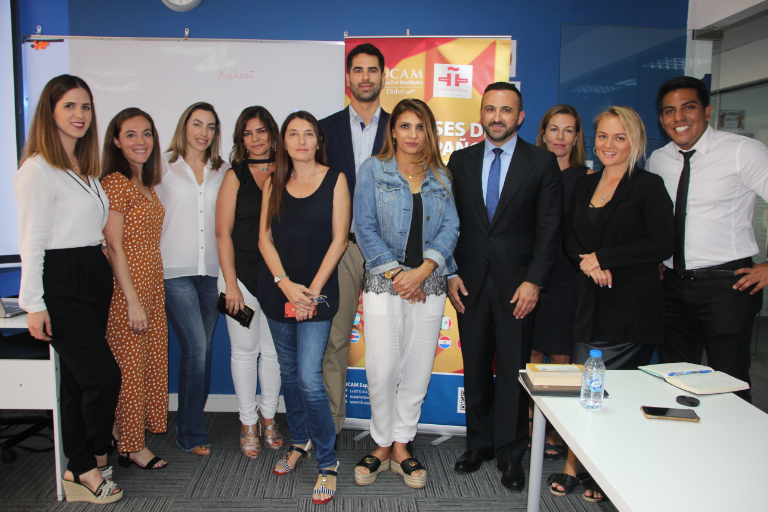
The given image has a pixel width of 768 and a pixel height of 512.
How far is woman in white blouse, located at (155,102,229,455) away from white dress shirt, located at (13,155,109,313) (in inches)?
15.6

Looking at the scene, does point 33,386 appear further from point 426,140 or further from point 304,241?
point 426,140

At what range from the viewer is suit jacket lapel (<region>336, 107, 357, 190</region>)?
2646 millimetres

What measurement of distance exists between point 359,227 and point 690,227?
1.60m

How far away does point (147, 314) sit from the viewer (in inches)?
96.3

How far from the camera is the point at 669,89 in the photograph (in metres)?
2.49

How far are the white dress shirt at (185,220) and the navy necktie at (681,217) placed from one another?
235 centimetres

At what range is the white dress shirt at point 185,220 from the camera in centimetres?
252

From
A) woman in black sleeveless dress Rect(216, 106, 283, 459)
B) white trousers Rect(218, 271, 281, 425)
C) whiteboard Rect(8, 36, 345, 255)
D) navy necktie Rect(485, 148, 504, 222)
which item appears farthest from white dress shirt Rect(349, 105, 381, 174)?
white trousers Rect(218, 271, 281, 425)

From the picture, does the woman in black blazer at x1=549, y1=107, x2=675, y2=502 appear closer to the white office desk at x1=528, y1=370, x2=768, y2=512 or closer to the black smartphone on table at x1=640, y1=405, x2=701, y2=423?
the white office desk at x1=528, y1=370, x2=768, y2=512

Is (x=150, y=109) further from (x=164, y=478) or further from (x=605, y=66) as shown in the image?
(x=605, y=66)

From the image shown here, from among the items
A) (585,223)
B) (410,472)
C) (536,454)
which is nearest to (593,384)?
(536,454)

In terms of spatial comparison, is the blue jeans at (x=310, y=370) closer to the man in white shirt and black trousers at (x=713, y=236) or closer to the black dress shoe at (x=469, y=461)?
the black dress shoe at (x=469, y=461)

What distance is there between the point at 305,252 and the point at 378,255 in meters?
0.34

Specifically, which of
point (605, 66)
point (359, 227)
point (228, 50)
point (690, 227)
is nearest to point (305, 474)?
point (359, 227)
